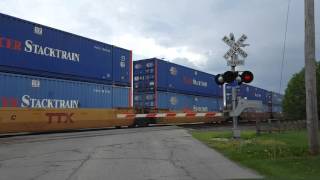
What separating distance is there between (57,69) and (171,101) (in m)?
14.4

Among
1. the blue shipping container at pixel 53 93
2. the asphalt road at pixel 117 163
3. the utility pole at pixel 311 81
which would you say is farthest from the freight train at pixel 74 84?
the utility pole at pixel 311 81

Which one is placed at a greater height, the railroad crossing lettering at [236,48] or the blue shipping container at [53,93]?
the railroad crossing lettering at [236,48]

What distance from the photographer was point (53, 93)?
2494cm

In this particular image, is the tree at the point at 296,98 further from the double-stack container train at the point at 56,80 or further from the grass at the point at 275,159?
the grass at the point at 275,159

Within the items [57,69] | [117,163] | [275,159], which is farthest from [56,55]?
[275,159]

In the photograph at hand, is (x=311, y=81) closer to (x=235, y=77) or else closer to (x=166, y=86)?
(x=235, y=77)

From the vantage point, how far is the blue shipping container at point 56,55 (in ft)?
73.7

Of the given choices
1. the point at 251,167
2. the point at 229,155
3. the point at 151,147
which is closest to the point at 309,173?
the point at 251,167

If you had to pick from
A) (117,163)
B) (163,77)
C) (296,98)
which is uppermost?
(163,77)

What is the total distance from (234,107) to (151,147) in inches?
175

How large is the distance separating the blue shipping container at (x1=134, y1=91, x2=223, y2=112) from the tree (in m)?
7.97

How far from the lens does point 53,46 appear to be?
25266 mm

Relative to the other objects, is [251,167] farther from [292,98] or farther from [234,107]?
[292,98]

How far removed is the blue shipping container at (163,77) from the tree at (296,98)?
834 cm
